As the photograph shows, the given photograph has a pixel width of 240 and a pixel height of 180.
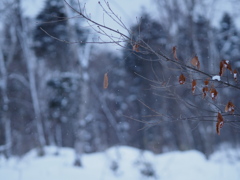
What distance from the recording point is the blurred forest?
324 inches

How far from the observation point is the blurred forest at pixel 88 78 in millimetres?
8219

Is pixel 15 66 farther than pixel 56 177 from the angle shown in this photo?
Yes

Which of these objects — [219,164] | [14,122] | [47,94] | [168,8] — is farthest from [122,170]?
[47,94]

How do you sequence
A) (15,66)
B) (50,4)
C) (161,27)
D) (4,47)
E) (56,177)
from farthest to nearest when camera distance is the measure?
(15,66) → (4,47) → (161,27) → (50,4) → (56,177)

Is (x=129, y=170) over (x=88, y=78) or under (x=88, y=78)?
under

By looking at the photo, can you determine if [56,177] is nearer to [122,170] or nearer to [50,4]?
[122,170]

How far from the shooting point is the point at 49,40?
39.9ft

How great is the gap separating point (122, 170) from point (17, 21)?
7.18m

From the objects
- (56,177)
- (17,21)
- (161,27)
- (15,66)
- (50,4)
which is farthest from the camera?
(15,66)

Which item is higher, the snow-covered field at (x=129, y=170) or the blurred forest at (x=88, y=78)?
the blurred forest at (x=88, y=78)

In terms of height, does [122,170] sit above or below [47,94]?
below

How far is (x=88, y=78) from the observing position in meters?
9.87

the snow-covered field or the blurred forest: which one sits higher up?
the blurred forest

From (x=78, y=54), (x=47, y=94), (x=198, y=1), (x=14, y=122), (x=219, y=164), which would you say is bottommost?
(x=219, y=164)
